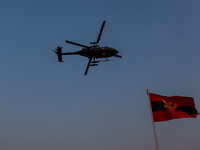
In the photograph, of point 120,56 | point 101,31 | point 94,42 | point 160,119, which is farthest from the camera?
point 120,56

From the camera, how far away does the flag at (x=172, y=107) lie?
15320 mm

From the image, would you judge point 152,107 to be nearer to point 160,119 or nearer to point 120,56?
point 160,119

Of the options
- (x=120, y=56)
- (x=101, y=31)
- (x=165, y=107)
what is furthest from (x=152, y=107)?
(x=120, y=56)

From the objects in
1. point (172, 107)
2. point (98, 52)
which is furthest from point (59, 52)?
point (172, 107)

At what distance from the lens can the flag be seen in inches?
603

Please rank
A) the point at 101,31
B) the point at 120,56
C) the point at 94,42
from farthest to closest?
the point at 120,56 < the point at 94,42 < the point at 101,31

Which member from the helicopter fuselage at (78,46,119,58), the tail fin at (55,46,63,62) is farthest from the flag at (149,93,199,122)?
the tail fin at (55,46,63,62)

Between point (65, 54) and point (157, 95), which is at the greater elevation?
point (65, 54)

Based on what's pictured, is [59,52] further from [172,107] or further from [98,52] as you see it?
[172,107]

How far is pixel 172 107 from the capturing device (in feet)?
51.2

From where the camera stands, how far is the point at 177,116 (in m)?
15.3

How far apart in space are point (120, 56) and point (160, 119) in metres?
17.2

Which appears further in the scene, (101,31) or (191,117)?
(101,31)

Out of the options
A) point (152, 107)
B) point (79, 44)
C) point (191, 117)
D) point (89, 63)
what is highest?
point (79, 44)
